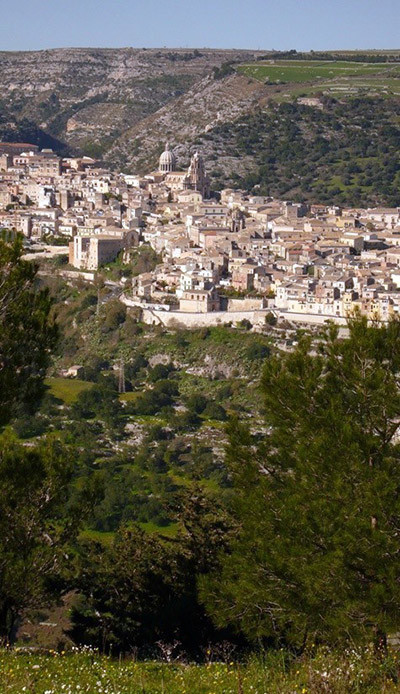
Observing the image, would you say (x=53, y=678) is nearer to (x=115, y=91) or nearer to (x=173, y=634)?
(x=173, y=634)

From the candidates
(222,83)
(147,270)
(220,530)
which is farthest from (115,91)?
(220,530)

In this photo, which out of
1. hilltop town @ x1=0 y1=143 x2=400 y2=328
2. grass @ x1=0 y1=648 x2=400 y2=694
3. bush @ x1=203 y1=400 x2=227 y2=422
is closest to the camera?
grass @ x1=0 y1=648 x2=400 y2=694

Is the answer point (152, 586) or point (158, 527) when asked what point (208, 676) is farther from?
point (158, 527)

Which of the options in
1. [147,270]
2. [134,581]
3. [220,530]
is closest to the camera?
[134,581]

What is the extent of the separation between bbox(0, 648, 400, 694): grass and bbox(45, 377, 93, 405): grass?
2094 centimetres

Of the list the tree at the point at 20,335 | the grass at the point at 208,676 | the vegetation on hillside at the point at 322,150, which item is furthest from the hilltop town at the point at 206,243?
→ the grass at the point at 208,676

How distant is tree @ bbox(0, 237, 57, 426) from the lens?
8695 mm

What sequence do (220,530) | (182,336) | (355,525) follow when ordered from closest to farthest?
(355,525)
(220,530)
(182,336)

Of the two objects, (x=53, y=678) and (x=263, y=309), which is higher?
(x=53, y=678)

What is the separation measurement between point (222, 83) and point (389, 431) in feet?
232

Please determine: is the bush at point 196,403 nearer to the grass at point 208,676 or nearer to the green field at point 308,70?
the grass at point 208,676

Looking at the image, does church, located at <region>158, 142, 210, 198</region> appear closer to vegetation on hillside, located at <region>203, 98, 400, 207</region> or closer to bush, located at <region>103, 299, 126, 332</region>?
vegetation on hillside, located at <region>203, 98, 400, 207</region>

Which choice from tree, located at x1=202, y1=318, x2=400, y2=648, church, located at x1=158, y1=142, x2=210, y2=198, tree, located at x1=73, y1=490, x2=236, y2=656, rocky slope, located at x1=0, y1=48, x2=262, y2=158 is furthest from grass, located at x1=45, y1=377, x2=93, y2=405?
rocky slope, located at x1=0, y1=48, x2=262, y2=158

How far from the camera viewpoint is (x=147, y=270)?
37406 mm
